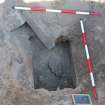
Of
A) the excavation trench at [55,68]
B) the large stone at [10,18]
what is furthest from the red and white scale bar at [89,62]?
the large stone at [10,18]

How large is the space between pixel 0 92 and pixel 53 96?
31.6 inches

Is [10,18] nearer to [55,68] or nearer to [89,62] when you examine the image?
[55,68]

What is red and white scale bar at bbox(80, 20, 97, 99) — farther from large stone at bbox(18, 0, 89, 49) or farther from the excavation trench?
the excavation trench

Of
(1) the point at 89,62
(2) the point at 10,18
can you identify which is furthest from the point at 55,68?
(2) the point at 10,18

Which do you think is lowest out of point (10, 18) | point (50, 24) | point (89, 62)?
point (89, 62)

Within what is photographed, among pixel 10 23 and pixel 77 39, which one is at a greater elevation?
pixel 10 23

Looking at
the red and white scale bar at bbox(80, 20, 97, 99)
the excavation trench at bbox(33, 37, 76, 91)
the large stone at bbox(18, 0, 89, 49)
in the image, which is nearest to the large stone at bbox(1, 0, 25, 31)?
the large stone at bbox(18, 0, 89, 49)

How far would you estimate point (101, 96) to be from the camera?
5.14 meters

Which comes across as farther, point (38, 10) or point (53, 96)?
point (38, 10)

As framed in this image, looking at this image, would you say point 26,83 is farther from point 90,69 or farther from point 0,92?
point 90,69

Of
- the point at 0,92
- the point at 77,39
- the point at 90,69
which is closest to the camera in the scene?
the point at 0,92

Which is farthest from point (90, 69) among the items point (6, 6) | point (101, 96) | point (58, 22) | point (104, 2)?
point (6, 6)

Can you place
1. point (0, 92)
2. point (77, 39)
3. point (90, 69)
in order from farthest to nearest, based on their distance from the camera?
point (77, 39) < point (90, 69) < point (0, 92)

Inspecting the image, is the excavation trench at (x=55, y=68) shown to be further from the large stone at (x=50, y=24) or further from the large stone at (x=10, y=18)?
the large stone at (x=10, y=18)
